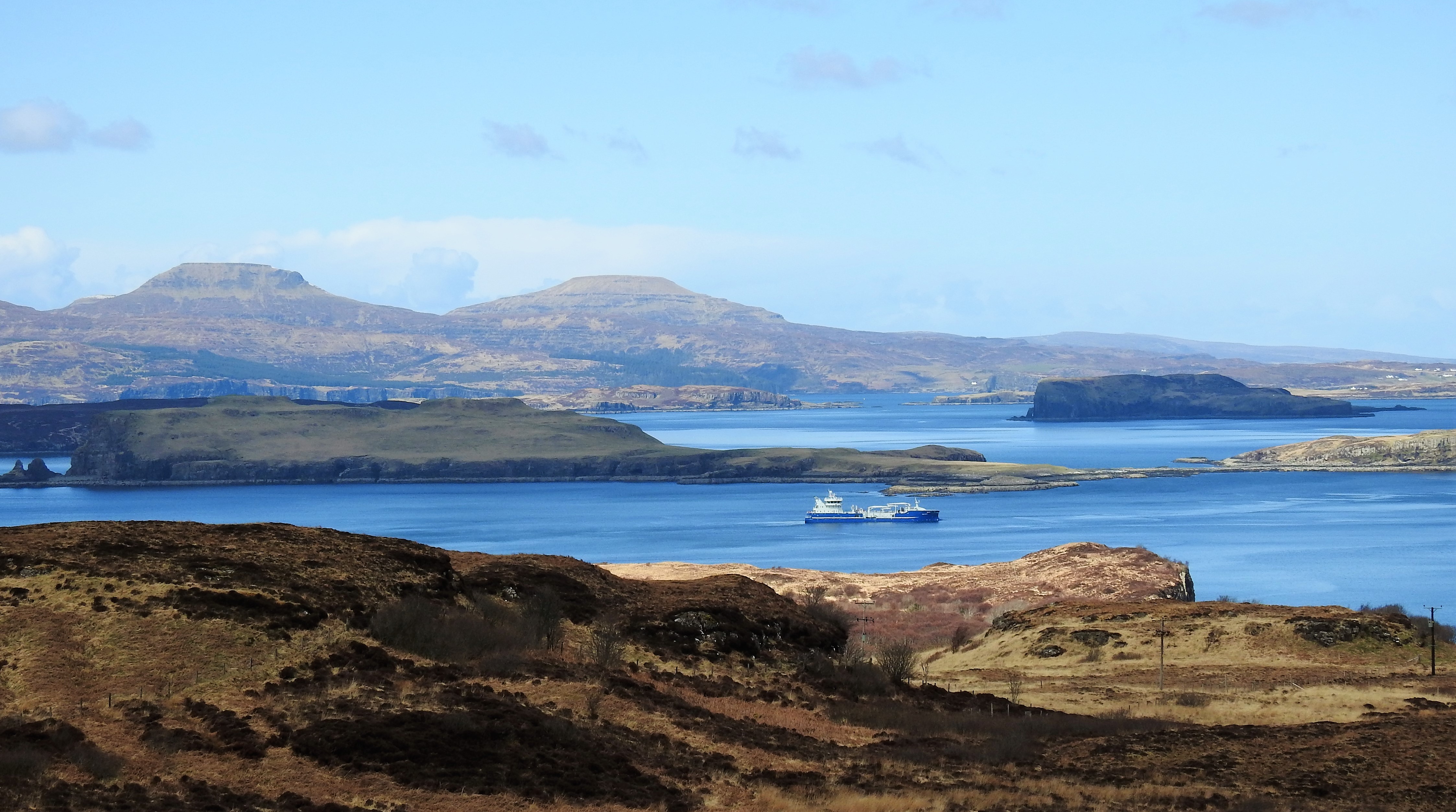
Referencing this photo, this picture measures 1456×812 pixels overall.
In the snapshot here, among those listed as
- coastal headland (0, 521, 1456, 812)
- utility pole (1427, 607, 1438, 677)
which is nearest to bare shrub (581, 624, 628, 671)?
coastal headland (0, 521, 1456, 812)

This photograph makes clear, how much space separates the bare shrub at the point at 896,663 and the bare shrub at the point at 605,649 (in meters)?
5.58

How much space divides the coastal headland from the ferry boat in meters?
106

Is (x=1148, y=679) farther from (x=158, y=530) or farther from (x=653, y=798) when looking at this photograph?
(x=158, y=530)

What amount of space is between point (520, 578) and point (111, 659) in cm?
1093

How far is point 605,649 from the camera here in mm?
29359

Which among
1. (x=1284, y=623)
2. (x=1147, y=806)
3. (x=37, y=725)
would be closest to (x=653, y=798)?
(x=1147, y=806)

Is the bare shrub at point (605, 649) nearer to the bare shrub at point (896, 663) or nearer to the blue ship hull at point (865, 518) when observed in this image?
the bare shrub at point (896, 663)

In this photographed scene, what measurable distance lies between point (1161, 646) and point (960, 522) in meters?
104

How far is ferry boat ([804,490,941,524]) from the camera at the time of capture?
144750 mm

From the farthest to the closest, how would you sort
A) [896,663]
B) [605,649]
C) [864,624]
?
[864,624], [896,663], [605,649]

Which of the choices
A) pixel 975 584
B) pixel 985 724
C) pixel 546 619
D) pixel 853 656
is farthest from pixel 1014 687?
pixel 975 584

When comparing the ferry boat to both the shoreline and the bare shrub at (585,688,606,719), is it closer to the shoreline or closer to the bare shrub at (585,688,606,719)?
the shoreline

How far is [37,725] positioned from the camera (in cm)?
2061

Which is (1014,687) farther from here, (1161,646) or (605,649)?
(605,649)
